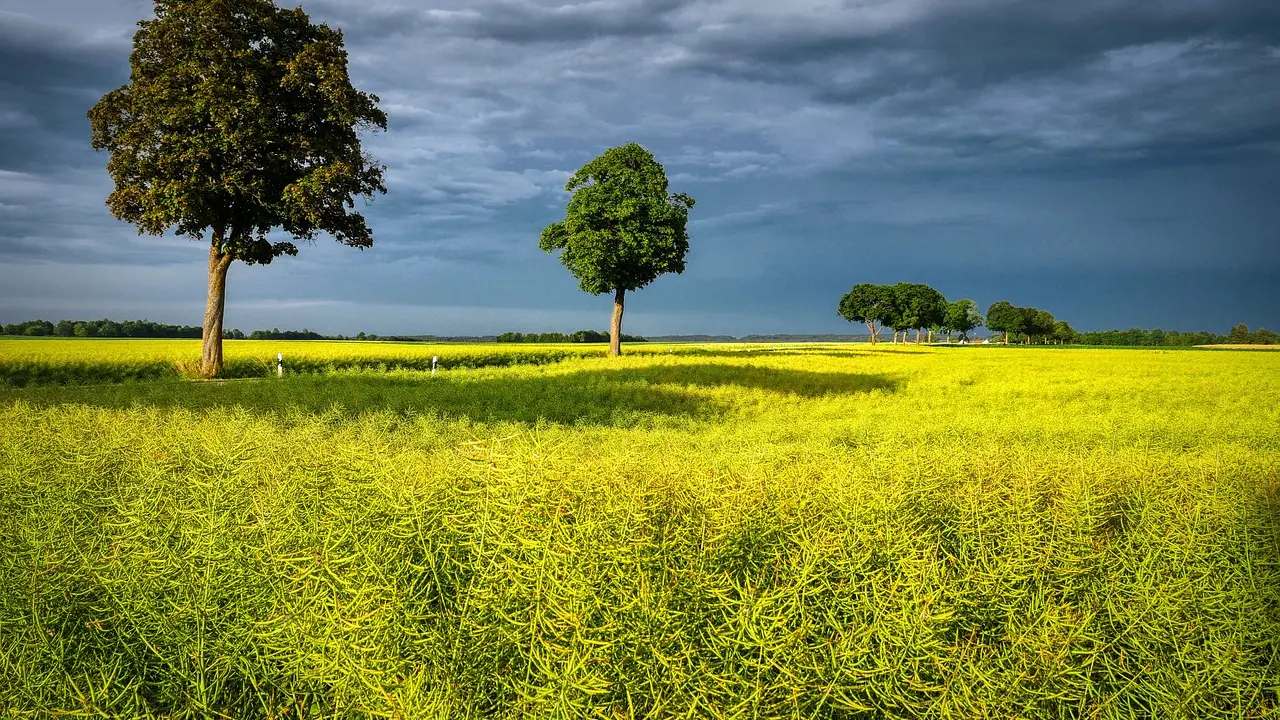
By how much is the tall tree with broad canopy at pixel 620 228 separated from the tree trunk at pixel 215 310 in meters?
19.3

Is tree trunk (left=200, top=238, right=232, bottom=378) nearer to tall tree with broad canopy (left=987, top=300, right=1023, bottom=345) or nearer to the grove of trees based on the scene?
the grove of trees

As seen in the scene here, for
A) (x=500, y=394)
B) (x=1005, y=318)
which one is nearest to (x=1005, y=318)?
(x=1005, y=318)

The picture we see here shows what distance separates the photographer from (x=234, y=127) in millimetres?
25672

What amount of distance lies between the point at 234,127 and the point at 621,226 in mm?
21529

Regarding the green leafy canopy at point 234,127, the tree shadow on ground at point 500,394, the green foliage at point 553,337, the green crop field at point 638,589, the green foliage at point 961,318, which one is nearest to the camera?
the green crop field at point 638,589

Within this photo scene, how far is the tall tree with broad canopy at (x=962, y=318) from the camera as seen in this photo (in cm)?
16875

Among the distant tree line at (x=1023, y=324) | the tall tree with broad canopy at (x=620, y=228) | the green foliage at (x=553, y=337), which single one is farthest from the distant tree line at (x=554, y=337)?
the distant tree line at (x=1023, y=324)

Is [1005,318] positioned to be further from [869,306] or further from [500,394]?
[500,394]

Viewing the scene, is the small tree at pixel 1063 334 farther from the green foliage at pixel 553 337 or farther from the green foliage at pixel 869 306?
the green foliage at pixel 553 337

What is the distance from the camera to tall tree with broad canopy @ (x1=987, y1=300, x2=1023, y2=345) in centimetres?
18250

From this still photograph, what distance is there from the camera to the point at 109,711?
214cm

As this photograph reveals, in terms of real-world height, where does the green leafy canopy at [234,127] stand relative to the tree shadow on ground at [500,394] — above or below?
above

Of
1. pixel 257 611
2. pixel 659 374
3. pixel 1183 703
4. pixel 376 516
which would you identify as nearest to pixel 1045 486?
pixel 1183 703

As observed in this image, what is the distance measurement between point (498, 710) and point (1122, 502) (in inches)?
120
